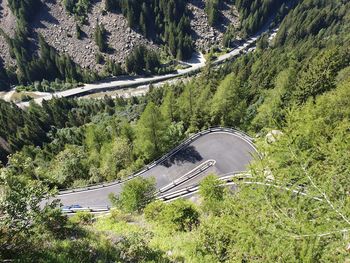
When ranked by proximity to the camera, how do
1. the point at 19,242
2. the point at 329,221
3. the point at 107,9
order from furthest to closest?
the point at 107,9, the point at 19,242, the point at 329,221

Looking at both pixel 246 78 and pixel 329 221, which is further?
pixel 246 78

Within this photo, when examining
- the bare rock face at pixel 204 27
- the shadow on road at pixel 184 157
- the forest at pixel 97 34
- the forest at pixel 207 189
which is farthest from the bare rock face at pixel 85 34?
the shadow on road at pixel 184 157

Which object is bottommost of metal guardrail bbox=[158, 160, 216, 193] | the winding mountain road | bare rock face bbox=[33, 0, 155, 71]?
the winding mountain road

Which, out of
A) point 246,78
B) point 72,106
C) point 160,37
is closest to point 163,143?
point 246,78

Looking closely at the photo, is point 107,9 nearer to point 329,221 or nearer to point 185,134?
point 185,134

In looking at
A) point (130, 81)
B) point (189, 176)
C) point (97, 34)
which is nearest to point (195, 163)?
point (189, 176)

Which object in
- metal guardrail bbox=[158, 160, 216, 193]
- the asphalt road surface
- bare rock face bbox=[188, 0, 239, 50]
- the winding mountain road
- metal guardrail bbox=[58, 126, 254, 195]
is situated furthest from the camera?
bare rock face bbox=[188, 0, 239, 50]

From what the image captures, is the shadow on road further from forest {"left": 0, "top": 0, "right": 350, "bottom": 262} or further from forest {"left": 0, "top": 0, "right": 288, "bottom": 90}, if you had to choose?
forest {"left": 0, "top": 0, "right": 288, "bottom": 90}

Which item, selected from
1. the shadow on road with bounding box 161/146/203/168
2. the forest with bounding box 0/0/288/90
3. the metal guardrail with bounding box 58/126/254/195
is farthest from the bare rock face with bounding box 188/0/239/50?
the shadow on road with bounding box 161/146/203/168
